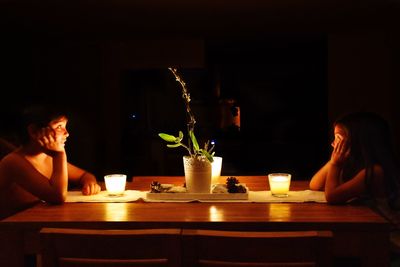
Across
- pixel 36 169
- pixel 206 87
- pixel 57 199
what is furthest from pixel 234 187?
pixel 206 87

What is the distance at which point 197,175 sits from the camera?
1962mm

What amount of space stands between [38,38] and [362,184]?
5.15 m

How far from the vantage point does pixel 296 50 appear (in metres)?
7.11

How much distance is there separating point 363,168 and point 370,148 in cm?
10

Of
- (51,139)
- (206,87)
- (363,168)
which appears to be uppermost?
(206,87)

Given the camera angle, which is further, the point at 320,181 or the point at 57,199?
the point at 320,181

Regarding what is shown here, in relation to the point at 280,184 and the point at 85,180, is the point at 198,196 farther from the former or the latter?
the point at 85,180

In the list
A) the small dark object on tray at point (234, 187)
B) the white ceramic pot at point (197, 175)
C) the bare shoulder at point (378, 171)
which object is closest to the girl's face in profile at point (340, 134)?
the bare shoulder at point (378, 171)

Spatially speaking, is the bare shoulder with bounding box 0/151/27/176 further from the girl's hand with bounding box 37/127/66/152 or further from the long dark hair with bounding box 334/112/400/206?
the long dark hair with bounding box 334/112/400/206

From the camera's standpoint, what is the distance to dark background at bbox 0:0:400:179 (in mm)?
6078
